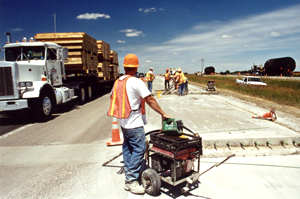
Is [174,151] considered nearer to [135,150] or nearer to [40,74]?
[135,150]

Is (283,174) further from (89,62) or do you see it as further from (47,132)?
(89,62)

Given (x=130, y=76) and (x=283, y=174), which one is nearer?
(x=130, y=76)

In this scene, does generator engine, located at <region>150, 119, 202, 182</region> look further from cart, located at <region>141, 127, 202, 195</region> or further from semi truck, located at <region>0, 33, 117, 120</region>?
semi truck, located at <region>0, 33, 117, 120</region>

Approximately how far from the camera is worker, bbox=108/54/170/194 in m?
2.99

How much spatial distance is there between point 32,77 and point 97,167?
20.5ft

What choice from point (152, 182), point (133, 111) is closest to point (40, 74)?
point (133, 111)

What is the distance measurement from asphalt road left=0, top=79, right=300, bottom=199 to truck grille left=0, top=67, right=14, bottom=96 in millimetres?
1688

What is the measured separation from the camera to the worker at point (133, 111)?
9.80ft

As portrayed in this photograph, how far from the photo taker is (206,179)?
3539mm

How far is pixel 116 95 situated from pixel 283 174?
3102mm

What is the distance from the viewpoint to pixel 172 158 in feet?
9.36

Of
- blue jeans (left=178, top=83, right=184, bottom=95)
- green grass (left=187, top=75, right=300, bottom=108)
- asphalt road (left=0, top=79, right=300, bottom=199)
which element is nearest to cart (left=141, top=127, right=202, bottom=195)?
asphalt road (left=0, top=79, right=300, bottom=199)

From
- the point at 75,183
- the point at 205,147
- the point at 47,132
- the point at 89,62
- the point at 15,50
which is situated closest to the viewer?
the point at 75,183

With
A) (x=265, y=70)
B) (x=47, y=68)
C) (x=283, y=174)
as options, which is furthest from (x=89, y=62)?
(x=265, y=70)
